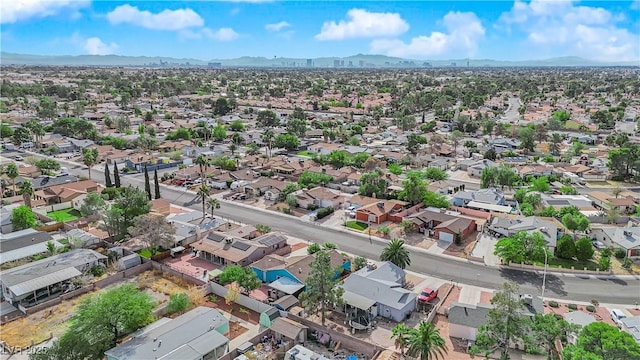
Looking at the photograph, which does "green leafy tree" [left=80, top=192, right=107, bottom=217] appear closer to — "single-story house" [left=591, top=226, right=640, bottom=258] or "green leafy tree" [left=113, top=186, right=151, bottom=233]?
"green leafy tree" [left=113, top=186, right=151, bottom=233]

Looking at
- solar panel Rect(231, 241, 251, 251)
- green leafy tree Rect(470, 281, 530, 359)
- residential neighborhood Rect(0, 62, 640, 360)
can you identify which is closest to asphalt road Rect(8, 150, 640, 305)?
residential neighborhood Rect(0, 62, 640, 360)

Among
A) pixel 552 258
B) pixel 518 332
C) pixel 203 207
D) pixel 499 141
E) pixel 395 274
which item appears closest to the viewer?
pixel 518 332

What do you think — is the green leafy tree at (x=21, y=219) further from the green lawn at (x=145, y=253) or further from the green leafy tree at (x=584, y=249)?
the green leafy tree at (x=584, y=249)

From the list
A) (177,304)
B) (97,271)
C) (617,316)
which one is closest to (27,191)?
(97,271)

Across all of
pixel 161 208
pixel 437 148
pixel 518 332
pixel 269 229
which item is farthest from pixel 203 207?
pixel 437 148

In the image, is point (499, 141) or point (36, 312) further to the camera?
point (499, 141)

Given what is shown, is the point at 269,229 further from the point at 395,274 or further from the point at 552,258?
the point at 552,258

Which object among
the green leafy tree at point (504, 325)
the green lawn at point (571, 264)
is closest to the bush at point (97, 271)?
the green leafy tree at point (504, 325)
